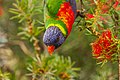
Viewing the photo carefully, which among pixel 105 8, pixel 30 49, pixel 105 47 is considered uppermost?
pixel 105 8

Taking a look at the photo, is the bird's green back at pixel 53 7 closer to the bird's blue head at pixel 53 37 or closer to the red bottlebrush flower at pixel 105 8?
the bird's blue head at pixel 53 37

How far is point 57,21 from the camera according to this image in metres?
1.57

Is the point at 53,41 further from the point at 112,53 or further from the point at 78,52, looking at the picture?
the point at 78,52

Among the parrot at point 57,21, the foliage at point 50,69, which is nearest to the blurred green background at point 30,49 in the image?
the foliage at point 50,69

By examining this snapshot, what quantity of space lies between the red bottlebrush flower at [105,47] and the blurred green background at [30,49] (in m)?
0.71

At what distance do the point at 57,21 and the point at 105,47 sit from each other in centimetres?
25

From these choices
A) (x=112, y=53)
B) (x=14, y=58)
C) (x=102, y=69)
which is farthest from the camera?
(x=14, y=58)

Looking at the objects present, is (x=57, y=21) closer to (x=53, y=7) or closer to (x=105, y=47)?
(x=53, y=7)

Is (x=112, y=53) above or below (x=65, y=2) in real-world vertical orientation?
below

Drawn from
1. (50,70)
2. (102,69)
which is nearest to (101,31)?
(50,70)

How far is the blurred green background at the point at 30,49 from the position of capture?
90.4 inches

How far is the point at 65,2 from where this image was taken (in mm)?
1576

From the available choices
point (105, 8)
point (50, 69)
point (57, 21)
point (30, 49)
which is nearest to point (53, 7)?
point (57, 21)

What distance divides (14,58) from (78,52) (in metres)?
0.48
